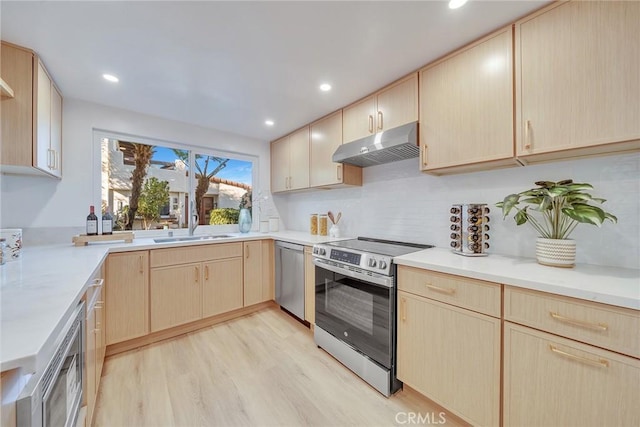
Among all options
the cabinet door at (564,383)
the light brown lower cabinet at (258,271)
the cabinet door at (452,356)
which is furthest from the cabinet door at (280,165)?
the cabinet door at (564,383)

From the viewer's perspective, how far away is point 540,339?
1050mm

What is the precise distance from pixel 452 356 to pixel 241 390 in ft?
4.52

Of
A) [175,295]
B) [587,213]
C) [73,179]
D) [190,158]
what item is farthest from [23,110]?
[587,213]

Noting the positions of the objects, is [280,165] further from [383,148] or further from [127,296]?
[127,296]

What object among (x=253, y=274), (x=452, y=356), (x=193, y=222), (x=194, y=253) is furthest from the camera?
(x=193, y=222)

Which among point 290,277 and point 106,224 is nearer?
point 106,224

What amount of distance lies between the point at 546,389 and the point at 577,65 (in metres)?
1.52

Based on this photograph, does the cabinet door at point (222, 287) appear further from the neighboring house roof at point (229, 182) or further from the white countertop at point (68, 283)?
the neighboring house roof at point (229, 182)

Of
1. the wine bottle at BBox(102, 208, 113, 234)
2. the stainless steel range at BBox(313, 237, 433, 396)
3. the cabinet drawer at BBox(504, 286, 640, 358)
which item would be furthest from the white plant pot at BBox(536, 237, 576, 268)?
the wine bottle at BBox(102, 208, 113, 234)

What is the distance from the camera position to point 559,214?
1.34m

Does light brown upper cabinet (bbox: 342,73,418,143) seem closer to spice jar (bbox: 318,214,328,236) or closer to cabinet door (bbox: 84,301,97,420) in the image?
spice jar (bbox: 318,214,328,236)

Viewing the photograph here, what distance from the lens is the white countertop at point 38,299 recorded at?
0.56 metres

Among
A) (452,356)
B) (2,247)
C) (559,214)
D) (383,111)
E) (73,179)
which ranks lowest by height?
(452,356)

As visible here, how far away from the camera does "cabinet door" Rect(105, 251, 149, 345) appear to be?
1972 millimetres
